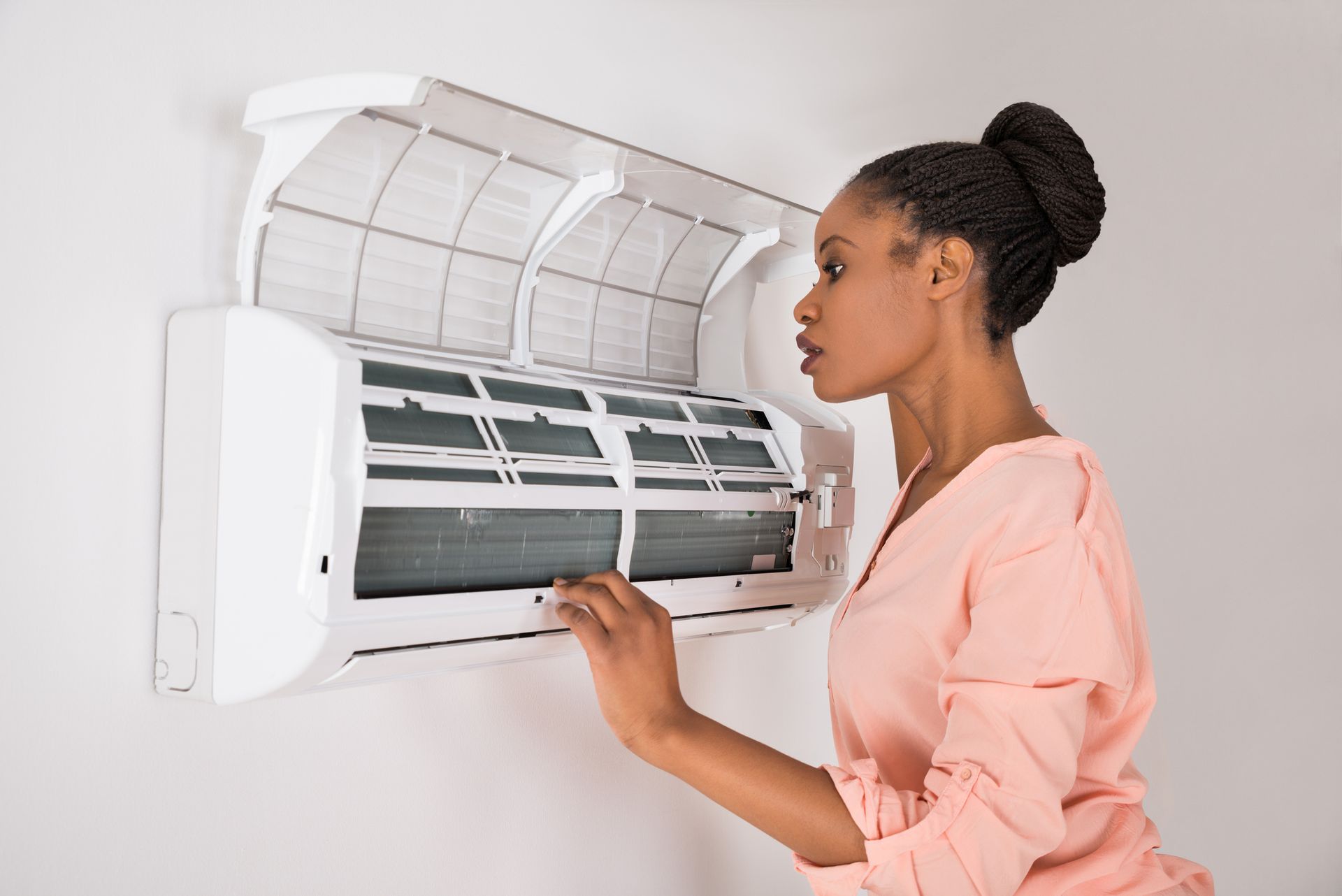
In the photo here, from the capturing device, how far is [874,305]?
1.21 meters

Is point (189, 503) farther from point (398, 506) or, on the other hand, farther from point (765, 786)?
point (765, 786)

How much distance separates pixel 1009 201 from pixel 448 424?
0.69 meters

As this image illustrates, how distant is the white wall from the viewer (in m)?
1.03

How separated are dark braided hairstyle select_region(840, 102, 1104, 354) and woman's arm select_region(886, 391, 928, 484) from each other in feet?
1.16

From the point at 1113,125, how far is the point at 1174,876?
165cm

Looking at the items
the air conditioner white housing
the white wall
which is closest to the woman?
the air conditioner white housing

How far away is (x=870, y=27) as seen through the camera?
7.04 ft

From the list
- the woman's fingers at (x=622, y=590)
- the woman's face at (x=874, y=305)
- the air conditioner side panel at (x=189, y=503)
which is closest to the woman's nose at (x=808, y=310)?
the woman's face at (x=874, y=305)

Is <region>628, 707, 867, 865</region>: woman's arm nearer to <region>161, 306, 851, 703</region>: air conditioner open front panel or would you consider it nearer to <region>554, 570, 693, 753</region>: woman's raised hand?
<region>554, 570, 693, 753</region>: woman's raised hand

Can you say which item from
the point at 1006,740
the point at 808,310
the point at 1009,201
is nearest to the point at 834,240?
the point at 808,310

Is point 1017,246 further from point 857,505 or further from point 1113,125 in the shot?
point 1113,125

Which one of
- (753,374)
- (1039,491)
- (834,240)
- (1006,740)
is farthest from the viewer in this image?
(753,374)

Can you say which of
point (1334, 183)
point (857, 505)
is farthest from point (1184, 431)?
point (857, 505)

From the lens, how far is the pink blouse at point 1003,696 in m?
0.92
